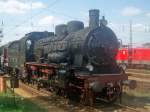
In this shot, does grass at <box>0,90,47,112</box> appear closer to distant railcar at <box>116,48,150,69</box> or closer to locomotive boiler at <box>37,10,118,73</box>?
locomotive boiler at <box>37,10,118,73</box>

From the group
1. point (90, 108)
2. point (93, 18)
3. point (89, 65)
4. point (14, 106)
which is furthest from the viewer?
point (93, 18)

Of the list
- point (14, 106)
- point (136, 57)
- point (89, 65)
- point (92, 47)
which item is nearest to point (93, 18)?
point (92, 47)

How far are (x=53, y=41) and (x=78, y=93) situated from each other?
3934 millimetres

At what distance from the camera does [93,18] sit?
15.7 metres

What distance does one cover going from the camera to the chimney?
1562 centimetres

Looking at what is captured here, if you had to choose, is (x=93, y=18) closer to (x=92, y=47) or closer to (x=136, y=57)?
(x=92, y=47)

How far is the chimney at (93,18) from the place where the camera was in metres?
15.6

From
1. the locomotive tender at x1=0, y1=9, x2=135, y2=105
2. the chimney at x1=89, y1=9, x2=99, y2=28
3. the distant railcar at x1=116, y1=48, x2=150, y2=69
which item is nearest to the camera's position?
the locomotive tender at x1=0, y1=9, x2=135, y2=105

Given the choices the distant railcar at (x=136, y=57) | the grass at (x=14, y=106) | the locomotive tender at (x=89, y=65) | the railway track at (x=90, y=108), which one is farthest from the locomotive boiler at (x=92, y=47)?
the distant railcar at (x=136, y=57)

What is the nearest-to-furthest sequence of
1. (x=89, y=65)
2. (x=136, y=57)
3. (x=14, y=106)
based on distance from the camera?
(x=14, y=106) < (x=89, y=65) < (x=136, y=57)

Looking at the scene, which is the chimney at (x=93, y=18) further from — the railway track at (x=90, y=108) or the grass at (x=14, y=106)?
the grass at (x=14, y=106)

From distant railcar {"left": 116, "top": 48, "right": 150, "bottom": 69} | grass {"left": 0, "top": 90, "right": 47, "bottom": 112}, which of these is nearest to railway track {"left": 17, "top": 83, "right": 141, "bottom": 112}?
grass {"left": 0, "top": 90, "right": 47, "bottom": 112}

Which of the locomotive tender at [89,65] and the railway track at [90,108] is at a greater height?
the locomotive tender at [89,65]

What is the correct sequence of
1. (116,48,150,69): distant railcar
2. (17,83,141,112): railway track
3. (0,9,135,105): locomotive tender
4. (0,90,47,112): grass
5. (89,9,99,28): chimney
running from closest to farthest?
(0,90,47,112): grass, (17,83,141,112): railway track, (0,9,135,105): locomotive tender, (89,9,99,28): chimney, (116,48,150,69): distant railcar
